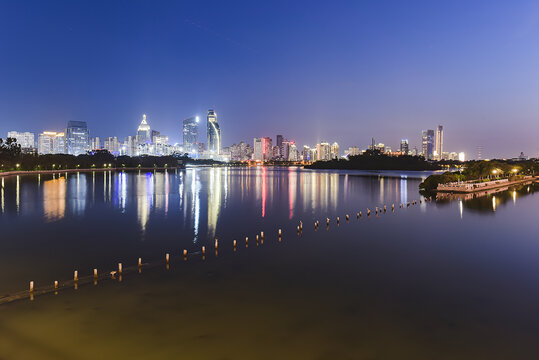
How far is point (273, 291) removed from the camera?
17.2 m

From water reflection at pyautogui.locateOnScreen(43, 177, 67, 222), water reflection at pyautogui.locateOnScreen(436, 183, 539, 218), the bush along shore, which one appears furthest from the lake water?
the bush along shore

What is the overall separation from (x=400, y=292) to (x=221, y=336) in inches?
359

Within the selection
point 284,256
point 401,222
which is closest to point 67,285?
point 284,256

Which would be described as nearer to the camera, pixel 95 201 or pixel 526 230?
pixel 526 230

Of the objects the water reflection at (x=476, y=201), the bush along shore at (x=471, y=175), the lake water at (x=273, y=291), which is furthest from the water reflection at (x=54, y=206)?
the bush along shore at (x=471, y=175)

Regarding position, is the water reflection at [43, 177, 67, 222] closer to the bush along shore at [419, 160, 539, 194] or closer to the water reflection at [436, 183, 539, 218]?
the water reflection at [436, 183, 539, 218]

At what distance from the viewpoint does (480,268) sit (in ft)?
71.4

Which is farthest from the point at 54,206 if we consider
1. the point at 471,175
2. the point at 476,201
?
the point at 471,175

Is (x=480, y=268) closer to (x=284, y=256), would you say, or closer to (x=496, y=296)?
(x=496, y=296)

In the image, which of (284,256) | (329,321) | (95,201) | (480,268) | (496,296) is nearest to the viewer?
(329,321)

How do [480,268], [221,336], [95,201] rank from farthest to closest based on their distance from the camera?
[95,201]
[480,268]
[221,336]

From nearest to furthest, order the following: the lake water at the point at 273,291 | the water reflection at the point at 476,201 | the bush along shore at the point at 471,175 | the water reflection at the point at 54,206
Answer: the lake water at the point at 273,291 → the water reflection at the point at 54,206 → the water reflection at the point at 476,201 → the bush along shore at the point at 471,175

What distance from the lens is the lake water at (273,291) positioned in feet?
40.5

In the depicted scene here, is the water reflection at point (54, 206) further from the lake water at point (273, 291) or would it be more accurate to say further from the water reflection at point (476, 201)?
the water reflection at point (476, 201)
